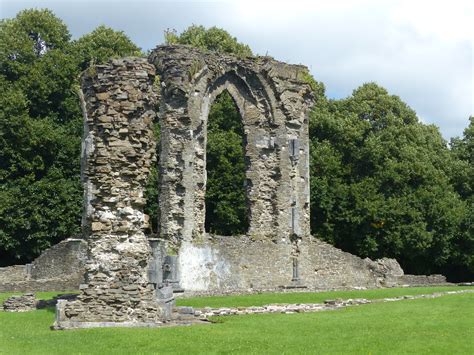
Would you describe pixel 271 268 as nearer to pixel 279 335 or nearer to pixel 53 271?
pixel 53 271

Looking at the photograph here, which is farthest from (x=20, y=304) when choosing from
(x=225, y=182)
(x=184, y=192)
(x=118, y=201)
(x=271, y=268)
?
(x=225, y=182)

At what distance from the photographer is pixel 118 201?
50.2 feet

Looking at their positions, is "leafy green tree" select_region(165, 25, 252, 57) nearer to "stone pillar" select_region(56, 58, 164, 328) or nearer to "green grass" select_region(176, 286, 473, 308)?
"green grass" select_region(176, 286, 473, 308)

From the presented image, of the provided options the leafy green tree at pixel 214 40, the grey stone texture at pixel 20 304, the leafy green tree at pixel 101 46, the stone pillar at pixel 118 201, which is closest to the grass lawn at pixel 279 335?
the stone pillar at pixel 118 201

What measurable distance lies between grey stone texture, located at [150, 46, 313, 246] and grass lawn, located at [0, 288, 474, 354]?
9.10 m

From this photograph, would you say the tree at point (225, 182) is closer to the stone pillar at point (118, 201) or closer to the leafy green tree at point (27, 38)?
the leafy green tree at point (27, 38)

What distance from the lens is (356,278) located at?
96.2ft

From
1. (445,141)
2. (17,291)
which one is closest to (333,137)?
(445,141)

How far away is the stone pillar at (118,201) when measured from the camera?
14.8 metres

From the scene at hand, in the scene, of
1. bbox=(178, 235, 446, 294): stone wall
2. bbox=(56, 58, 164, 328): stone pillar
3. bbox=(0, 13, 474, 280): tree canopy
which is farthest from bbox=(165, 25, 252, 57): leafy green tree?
bbox=(56, 58, 164, 328): stone pillar

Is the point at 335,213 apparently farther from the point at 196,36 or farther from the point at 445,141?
the point at 196,36

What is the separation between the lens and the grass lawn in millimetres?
11125

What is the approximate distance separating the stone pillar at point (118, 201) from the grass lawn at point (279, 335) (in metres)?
1.12

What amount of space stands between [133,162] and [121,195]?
0.74 meters
